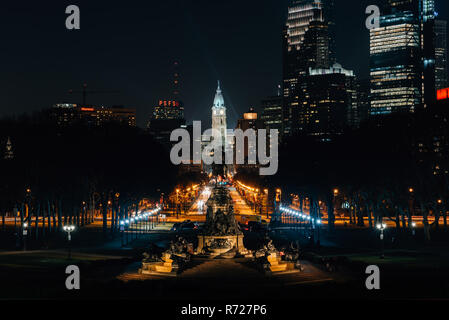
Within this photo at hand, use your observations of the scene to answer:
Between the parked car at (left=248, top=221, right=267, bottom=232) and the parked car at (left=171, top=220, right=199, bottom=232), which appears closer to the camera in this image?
the parked car at (left=248, top=221, right=267, bottom=232)

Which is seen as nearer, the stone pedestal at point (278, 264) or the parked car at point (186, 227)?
the stone pedestal at point (278, 264)

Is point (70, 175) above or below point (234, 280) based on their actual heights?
above

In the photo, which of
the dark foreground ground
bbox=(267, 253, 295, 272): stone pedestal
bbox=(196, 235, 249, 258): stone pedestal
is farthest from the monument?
bbox=(267, 253, 295, 272): stone pedestal

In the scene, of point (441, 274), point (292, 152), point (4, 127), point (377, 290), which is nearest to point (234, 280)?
point (377, 290)

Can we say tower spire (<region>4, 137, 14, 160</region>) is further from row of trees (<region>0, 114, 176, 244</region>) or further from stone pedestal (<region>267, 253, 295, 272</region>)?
stone pedestal (<region>267, 253, 295, 272</region>)

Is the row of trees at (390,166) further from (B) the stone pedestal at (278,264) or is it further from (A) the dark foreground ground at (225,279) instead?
(B) the stone pedestal at (278,264)

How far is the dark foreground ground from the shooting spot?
39.8 meters

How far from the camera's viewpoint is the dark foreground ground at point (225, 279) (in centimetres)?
3981

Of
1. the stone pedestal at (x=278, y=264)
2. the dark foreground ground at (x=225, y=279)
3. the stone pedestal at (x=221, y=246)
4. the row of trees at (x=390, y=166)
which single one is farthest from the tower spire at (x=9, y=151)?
the stone pedestal at (x=278, y=264)

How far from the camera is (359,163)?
96688 mm

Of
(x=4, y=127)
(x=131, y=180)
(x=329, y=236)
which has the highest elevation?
(x=4, y=127)

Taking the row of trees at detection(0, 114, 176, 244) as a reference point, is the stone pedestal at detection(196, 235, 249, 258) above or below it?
below
